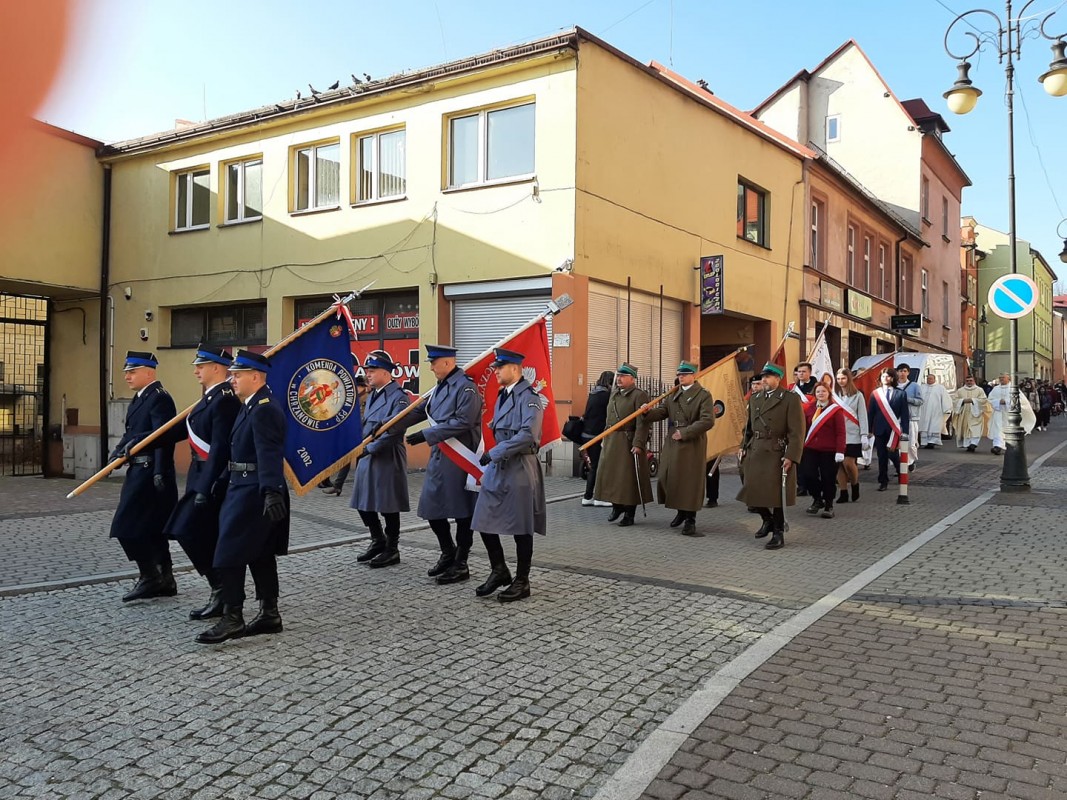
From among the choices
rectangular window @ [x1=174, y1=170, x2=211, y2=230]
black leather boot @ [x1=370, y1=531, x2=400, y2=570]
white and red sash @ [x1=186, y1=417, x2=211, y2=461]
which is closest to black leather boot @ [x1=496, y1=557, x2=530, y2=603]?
black leather boot @ [x1=370, y1=531, x2=400, y2=570]

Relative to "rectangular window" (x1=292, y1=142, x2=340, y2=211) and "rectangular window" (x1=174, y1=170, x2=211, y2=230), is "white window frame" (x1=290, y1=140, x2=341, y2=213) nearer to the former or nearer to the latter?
"rectangular window" (x1=292, y1=142, x2=340, y2=211)

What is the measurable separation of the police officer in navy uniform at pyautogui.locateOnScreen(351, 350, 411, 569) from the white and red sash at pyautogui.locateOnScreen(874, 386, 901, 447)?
8.57 metres

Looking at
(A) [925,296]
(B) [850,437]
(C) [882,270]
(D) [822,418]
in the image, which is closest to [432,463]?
A: (D) [822,418]

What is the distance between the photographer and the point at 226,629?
540 cm

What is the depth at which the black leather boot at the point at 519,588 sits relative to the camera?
6.44 m

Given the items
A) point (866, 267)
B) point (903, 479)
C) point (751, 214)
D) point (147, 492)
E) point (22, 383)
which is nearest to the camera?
Result: point (147, 492)

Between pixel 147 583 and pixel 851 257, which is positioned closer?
pixel 147 583

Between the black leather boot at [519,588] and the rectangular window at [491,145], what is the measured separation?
9.95 m

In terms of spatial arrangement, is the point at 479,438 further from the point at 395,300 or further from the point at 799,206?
the point at 799,206

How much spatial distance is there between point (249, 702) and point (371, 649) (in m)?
0.98

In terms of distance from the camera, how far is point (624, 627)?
579 cm

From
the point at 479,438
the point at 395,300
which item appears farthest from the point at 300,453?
the point at 395,300

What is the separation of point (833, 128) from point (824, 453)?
83.2 ft

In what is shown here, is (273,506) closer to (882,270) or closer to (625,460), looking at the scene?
(625,460)
